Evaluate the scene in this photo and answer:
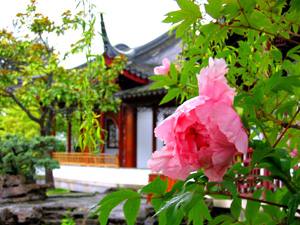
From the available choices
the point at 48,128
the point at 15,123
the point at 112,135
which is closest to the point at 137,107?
the point at 112,135

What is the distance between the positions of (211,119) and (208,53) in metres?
0.43

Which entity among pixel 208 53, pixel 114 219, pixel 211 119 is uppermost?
pixel 208 53

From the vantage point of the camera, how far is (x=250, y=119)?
586mm

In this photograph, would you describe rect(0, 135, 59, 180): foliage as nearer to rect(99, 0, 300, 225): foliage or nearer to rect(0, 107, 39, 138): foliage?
rect(0, 107, 39, 138): foliage

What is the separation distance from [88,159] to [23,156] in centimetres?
569

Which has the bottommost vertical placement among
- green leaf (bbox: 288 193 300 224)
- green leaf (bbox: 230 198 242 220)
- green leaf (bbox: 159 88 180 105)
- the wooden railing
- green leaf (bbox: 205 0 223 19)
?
the wooden railing

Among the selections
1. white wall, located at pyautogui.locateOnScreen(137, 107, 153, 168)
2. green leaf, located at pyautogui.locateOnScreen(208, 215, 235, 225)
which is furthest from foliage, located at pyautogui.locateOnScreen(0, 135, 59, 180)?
green leaf, located at pyautogui.locateOnScreen(208, 215, 235, 225)

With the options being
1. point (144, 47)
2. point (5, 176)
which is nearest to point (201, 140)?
point (5, 176)

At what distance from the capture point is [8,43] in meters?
9.50

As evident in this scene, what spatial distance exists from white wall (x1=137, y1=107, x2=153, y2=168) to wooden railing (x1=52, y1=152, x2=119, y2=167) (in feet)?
2.07

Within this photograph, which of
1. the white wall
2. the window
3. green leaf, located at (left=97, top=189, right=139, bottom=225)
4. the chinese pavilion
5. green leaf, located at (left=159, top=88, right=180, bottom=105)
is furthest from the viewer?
the window

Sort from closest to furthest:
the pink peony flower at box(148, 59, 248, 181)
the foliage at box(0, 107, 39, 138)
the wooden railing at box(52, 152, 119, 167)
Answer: the pink peony flower at box(148, 59, 248, 181)
the wooden railing at box(52, 152, 119, 167)
the foliage at box(0, 107, 39, 138)

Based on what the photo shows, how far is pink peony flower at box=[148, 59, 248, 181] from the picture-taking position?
0.52 m

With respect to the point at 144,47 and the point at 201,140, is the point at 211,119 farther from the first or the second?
the point at 144,47
